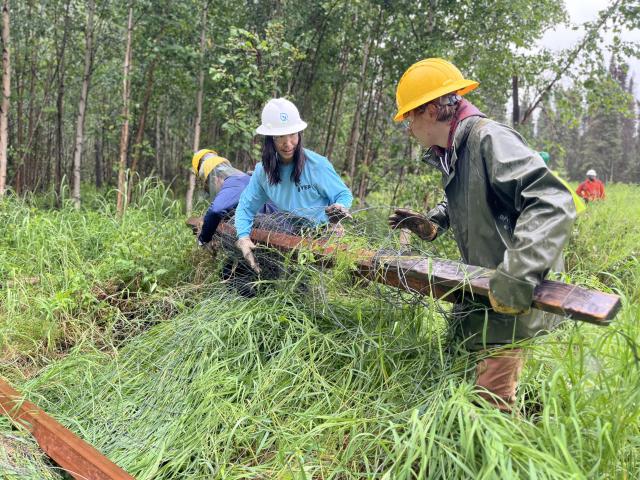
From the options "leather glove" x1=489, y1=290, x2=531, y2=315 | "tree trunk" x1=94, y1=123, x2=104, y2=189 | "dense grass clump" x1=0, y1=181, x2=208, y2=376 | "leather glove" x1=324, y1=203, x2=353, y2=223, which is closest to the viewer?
"leather glove" x1=489, y1=290, x2=531, y2=315

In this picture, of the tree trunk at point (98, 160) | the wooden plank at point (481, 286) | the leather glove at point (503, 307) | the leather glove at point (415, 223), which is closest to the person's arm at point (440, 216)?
the leather glove at point (415, 223)

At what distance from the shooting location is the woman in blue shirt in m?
2.93

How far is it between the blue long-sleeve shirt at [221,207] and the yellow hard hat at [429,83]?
5.36 feet

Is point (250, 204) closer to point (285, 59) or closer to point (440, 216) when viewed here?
point (440, 216)

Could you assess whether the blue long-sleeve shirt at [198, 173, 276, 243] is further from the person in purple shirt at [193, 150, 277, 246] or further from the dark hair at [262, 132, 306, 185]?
the dark hair at [262, 132, 306, 185]

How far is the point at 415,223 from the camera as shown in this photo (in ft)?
7.93

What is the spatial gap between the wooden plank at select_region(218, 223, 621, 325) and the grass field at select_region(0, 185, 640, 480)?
0.11 m

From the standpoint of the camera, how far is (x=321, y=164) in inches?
121

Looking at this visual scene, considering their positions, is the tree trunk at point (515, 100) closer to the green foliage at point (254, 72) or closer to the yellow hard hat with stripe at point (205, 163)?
the green foliage at point (254, 72)

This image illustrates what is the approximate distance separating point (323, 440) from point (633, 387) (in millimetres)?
1074

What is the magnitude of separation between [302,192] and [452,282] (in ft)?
5.21

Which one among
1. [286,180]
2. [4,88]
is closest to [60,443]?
[286,180]

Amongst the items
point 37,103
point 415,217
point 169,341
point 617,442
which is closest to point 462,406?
point 617,442

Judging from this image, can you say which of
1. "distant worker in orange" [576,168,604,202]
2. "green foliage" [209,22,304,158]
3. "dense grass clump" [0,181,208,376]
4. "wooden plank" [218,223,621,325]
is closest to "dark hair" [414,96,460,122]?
"wooden plank" [218,223,621,325]
